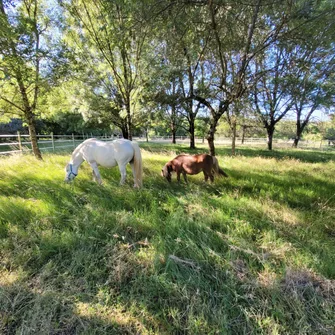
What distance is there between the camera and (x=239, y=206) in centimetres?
293

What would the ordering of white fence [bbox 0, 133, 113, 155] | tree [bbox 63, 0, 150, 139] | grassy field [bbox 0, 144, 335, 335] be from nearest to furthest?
grassy field [bbox 0, 144, 335, 335], tree [bbox 63, 0, 150, 139], white fence [bbox 0, 133, 113, 155]

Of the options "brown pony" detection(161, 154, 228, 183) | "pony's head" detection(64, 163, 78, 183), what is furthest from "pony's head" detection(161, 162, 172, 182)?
"pony's head" detection(64, 163, 78, 183)

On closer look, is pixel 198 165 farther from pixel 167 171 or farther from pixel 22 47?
pixel 22 47

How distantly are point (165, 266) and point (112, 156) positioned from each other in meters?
2.82

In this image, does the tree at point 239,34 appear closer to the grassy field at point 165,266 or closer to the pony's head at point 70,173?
→ the grassy field at point 165,266

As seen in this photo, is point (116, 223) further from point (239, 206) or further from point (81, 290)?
point (239, 206)

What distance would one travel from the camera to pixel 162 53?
7.70 metres

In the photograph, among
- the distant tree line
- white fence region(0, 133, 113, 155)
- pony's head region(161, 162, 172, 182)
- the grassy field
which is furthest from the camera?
white fence region(0, 133, 113, 155)

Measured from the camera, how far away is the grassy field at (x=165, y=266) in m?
1.32

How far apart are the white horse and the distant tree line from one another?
2.13 metres

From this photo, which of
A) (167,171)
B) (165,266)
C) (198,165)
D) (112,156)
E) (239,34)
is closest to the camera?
(165,266)

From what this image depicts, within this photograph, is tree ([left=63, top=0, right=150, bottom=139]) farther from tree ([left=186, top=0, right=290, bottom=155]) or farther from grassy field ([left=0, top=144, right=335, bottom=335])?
grassy field ([left=0, top=144, right=335, bottom=335])

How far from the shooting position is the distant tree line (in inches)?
138

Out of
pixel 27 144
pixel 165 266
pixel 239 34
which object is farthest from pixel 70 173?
pixel 27 144
